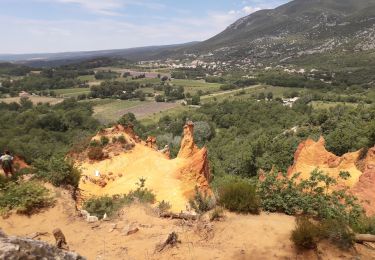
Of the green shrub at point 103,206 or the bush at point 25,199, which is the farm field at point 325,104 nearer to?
the green shrub at point 103,206

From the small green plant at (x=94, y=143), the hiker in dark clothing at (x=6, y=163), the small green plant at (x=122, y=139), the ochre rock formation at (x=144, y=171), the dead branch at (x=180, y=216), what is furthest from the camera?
the small green plant at (x=122, y=139)

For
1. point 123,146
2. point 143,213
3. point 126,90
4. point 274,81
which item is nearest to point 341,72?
point 274,81

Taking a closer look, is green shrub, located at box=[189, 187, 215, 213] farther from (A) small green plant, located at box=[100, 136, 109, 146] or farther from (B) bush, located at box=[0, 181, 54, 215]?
(A) small green plant, located at box=[100, 136, 109, 146]

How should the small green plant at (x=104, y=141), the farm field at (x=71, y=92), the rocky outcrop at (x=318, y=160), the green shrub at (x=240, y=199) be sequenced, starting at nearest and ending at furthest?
the green shrub at (x=240, y=199)
the rocky outcrop at (x=318, y=160)
the small green plant at (x=104, y=141)
the farm field at (x=71, y=92)

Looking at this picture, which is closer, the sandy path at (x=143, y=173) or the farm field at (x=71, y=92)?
the sandy path at (x=143, y=173)

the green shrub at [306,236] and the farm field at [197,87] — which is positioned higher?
the green shrub at [306,236]

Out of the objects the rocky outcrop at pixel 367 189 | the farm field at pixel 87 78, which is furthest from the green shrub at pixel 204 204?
the farm field at pixel 87 78

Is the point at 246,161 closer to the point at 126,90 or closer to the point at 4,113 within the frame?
the point at 4,113
